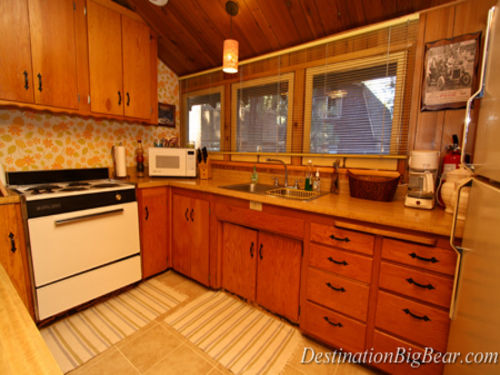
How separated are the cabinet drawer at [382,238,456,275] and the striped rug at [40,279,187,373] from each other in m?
1.67

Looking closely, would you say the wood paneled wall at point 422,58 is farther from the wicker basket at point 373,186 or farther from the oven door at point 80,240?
the oven door at point 80,240

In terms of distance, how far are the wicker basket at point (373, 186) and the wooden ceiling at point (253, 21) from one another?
45.2 inches

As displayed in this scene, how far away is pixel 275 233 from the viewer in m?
1.72

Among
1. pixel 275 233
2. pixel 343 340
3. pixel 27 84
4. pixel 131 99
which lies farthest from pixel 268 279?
pixel 27 84

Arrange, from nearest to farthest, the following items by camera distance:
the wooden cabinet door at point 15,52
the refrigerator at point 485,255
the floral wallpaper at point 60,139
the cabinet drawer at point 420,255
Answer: the refrigerator at point 485,255
the cabinet drawer at point 420,255
the wooden cabinet door at point 15,52
the floral wallpaper at point 60,139

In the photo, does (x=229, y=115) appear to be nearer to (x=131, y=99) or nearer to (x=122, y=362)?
(x=131, y=99)

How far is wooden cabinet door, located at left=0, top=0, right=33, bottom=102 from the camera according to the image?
1633 millimetres

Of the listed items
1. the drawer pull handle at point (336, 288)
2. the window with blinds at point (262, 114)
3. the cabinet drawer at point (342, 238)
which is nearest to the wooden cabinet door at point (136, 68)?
the window with blinds at point (262, 114)

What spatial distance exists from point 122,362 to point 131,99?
215 centimetres

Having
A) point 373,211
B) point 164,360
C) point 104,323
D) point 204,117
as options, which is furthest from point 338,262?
point 204,117

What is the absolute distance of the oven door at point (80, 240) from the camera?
1.61 meters

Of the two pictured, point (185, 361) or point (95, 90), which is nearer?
point (185, 361)

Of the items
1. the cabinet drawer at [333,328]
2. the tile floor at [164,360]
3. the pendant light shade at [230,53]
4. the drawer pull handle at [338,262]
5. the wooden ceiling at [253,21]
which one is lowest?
the tile floor at [164,360]

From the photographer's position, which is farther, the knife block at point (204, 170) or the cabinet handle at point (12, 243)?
the knife block at point (204, 170)
